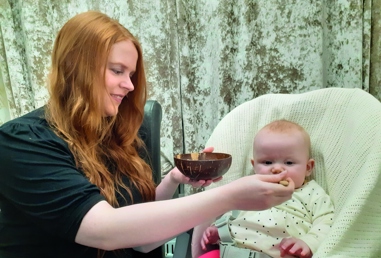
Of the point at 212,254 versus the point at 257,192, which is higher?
the point at 257,192

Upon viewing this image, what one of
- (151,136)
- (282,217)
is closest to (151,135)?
(151,136)

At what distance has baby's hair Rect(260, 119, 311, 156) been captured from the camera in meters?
1.24

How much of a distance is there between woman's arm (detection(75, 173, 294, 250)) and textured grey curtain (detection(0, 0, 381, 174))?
90cm

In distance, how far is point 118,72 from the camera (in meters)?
1.06

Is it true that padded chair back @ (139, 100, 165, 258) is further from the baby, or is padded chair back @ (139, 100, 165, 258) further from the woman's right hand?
the woman's right hand

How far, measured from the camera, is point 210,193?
0.80m

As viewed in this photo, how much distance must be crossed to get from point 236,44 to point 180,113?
0.42 meters

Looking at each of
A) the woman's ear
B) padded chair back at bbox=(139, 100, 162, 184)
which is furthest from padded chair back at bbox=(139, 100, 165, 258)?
the woman's ear

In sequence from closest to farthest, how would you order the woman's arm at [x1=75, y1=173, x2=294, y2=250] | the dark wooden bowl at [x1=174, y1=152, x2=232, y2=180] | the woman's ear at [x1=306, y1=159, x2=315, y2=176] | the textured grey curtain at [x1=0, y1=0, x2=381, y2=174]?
the woman's arm at [x1=75, y1=173, x2=294, y2=250], the dark wooden bowl at [x1=174, y1=152, x2=232, y2=180], the woman's ear at [x1=306, y1=159, x2=315, y2=176], the textured grey curtain at [x1=0, y1=0, x2=381, y2=174]

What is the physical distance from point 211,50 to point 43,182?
3.50ft

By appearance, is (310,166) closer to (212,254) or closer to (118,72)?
(212,254)

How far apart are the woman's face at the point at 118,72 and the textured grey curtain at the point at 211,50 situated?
605mm

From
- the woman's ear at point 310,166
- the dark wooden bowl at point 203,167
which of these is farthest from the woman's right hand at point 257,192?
the woman's ear at point 310,166

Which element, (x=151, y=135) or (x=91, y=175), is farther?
(x=151, y=135)
